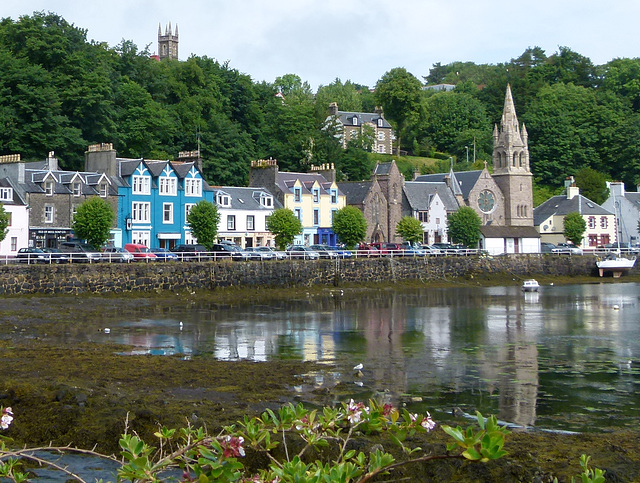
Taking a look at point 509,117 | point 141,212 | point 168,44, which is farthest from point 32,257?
point 168,44

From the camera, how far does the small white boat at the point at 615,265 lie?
74438mm

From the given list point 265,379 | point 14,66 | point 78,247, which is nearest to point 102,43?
point 14,66

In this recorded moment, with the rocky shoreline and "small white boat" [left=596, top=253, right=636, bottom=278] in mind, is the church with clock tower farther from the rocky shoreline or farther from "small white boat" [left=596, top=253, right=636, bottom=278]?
the rocky shoreline

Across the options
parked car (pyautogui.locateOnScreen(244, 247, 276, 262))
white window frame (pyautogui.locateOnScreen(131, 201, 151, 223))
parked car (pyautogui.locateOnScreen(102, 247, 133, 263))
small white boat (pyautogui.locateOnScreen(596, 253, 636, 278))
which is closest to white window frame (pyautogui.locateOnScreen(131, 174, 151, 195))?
white window frame (pyautogui.locateOnScreen(131, 201, 151, 223))

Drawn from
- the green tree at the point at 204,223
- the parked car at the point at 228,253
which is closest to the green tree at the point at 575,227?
the green tree at the point at 204,223

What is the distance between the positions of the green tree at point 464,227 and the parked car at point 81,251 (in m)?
40.8

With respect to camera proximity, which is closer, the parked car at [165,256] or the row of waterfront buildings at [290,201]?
the parked car at [165,256]

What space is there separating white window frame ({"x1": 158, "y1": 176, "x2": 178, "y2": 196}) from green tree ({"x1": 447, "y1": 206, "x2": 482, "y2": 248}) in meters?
30.6

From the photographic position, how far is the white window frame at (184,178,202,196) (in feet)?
228

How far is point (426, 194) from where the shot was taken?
89.9 m

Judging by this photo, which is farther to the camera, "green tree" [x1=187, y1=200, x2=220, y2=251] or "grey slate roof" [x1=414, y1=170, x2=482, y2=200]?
"grey slate roof" [x1=414, y1=170, x2=482, y2=200]

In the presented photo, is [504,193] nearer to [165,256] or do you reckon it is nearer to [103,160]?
[103,160]

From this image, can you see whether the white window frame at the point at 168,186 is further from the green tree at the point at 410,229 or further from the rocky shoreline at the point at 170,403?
the rocky shoreline at the point at 170,403

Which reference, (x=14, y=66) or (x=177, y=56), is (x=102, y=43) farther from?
(x=177, y=56)
